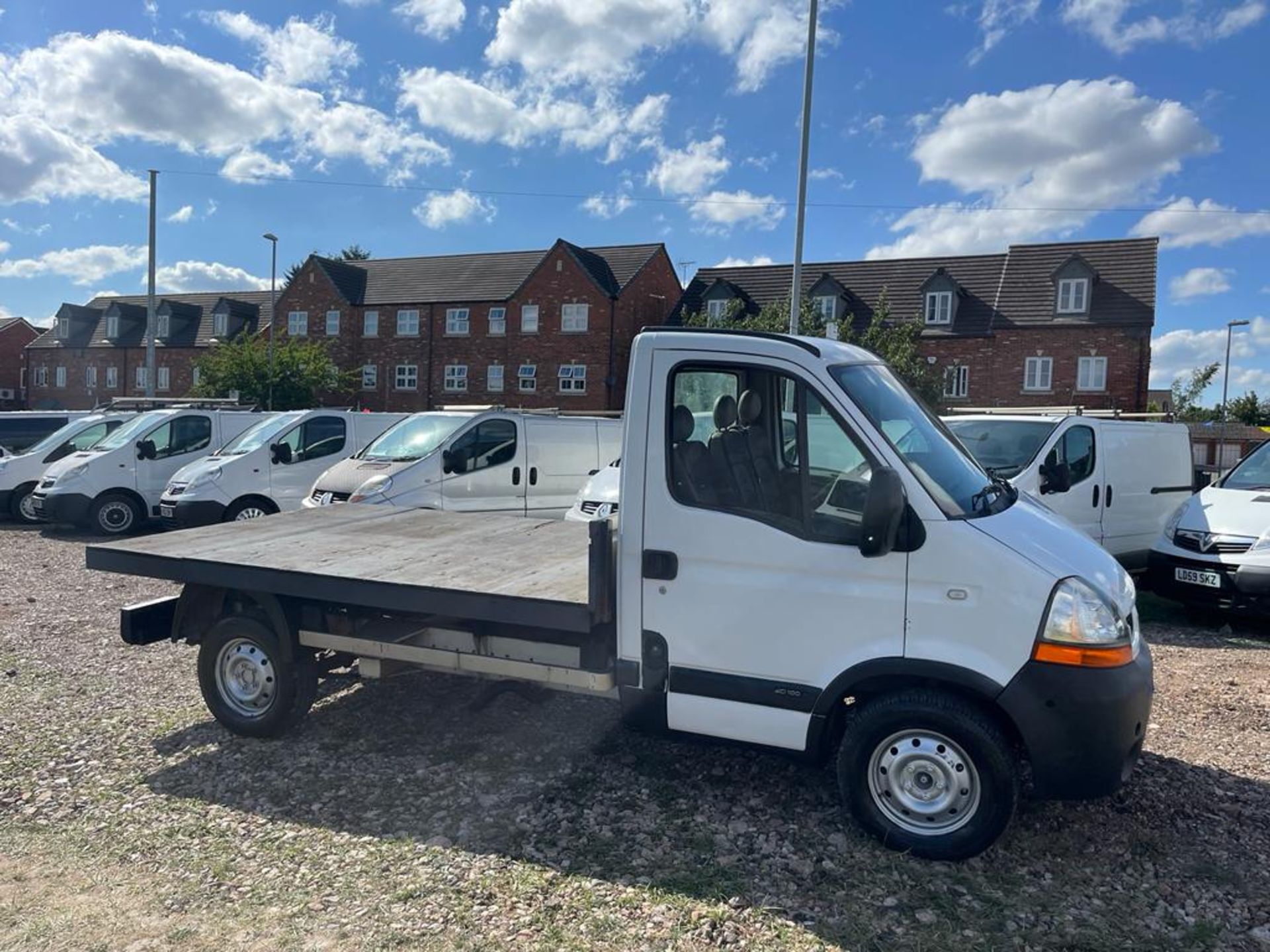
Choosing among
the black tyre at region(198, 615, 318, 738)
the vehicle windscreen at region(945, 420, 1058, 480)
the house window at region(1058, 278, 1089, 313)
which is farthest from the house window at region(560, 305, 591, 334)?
the black tyre at region(198, 615, 318, 738)

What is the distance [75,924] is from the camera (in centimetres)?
345

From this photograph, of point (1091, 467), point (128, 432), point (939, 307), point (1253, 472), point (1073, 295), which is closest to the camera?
point (1253, 472)

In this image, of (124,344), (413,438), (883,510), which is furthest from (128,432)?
(124,344)

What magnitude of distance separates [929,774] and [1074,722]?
2.08 feet

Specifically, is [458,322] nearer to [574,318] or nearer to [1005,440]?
[574,318]

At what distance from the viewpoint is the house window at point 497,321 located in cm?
4409

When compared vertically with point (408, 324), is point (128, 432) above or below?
below

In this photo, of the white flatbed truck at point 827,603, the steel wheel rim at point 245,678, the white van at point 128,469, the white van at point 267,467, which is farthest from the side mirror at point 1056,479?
the white van at point 128,469

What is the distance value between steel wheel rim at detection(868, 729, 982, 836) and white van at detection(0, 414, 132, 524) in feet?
50.3

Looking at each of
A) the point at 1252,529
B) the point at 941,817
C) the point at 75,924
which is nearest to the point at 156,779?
the point at 75,924

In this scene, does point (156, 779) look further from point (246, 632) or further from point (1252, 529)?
point (1252, 529)

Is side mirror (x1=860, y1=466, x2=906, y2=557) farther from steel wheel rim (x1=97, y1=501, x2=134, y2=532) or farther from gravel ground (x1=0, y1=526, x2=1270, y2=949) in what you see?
steel wheel rim (x1=97, y1=501, x2=134, y2=532)

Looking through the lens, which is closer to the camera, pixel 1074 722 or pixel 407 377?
pixel 1074 722

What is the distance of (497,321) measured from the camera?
44.3 metres
